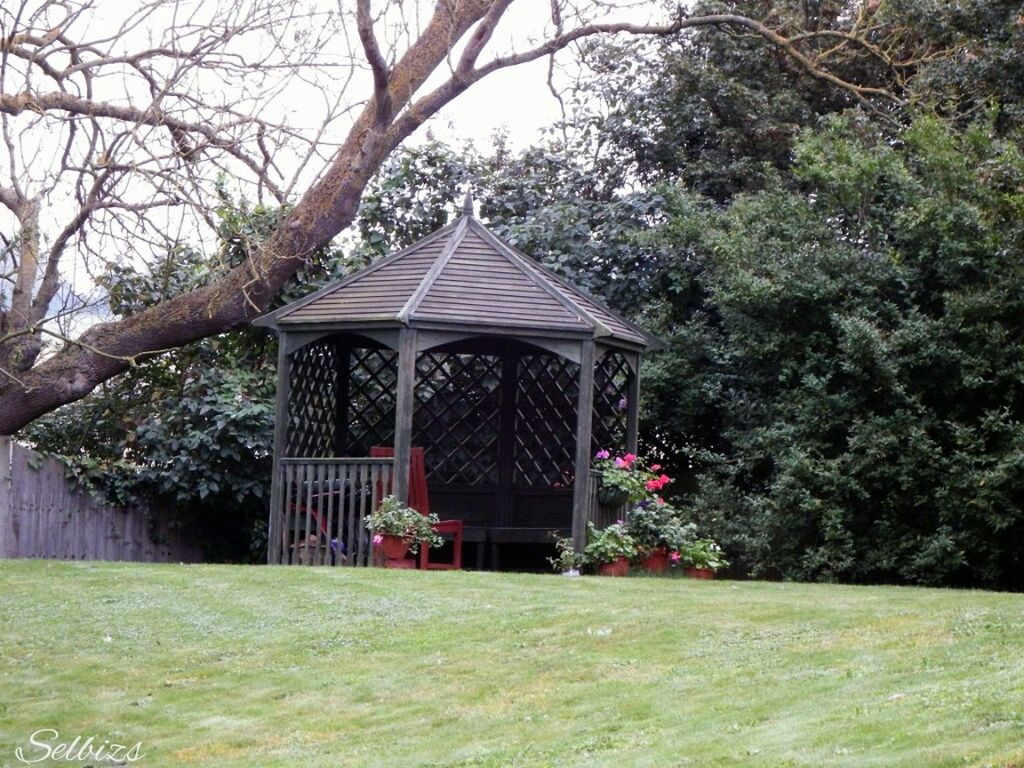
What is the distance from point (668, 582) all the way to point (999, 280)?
14.9 feet

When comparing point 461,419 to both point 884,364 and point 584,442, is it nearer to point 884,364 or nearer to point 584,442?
point 584,442

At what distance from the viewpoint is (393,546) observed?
12.9 meters

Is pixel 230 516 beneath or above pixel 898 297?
beneath

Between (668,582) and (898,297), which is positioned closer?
(668,582)

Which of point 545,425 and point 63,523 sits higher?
point 545,425

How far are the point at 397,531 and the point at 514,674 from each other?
4.96 metres

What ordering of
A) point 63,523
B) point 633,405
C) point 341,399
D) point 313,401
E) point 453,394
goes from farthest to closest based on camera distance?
1. point 453,394
2. point 341,399
3. point 63,523
4. point 313,401
5. point 633,405

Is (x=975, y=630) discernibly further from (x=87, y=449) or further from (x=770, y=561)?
(x=87, y=449)

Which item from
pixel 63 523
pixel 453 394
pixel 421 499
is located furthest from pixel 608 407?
pixel 63 523


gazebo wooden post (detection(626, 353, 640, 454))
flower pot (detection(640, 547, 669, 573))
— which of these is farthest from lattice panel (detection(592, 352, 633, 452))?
flower pot (detection(640, 547, 669, 573))

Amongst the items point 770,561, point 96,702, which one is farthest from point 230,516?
point 96,702

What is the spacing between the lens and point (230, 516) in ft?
56.3

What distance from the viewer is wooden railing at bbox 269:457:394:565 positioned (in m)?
13.3

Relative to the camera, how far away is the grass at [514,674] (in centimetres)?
619
